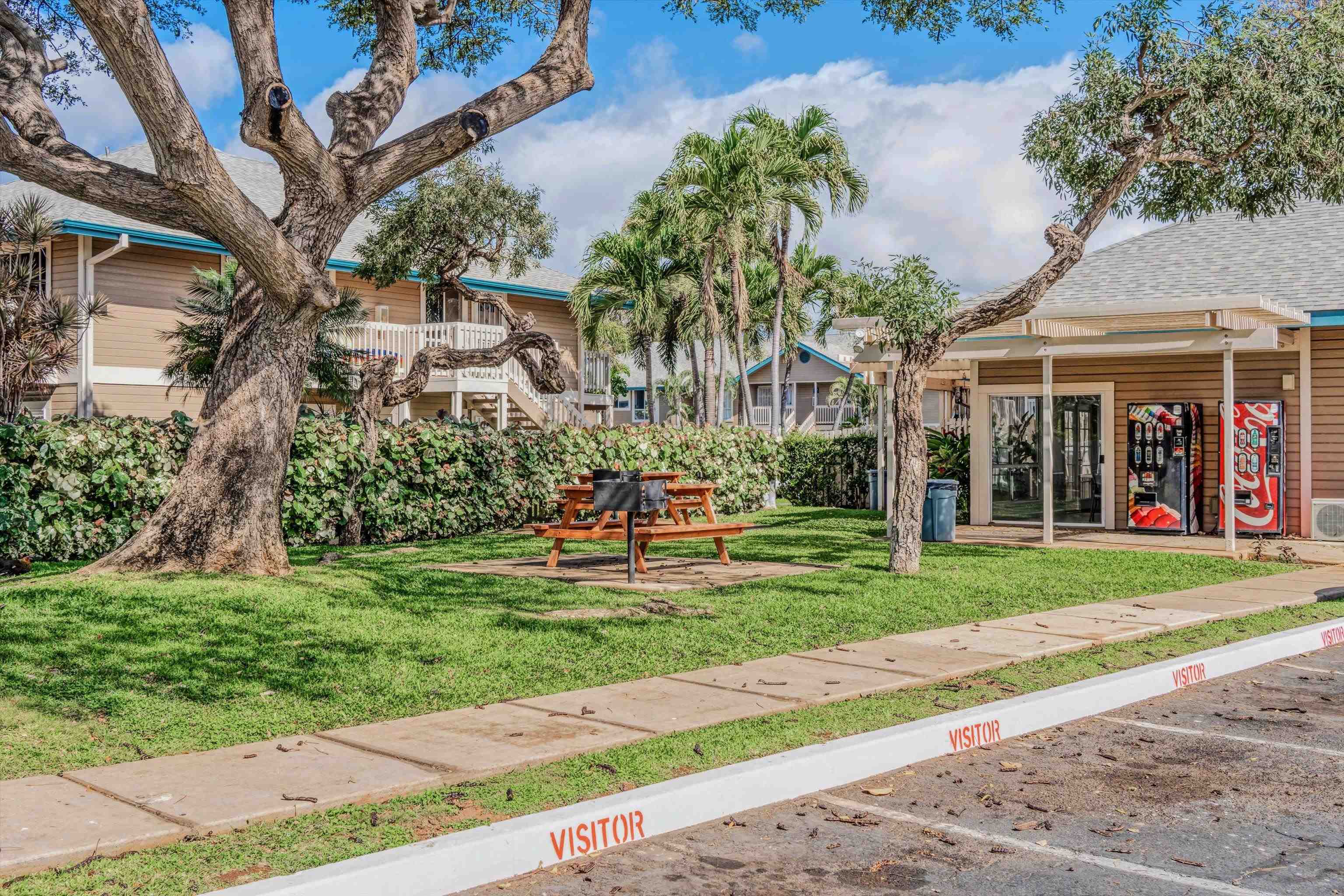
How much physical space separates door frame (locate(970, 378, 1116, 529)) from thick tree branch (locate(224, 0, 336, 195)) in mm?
12324

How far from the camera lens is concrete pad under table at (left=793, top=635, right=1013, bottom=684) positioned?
304 inches

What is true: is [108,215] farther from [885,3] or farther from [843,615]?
[843,615]

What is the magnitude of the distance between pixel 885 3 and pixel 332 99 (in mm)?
7517

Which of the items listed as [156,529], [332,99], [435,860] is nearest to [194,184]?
[332,99]

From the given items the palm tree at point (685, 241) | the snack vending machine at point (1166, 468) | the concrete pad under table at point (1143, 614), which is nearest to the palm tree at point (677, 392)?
the palm tree at point (685, 241)

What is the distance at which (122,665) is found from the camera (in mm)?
7406

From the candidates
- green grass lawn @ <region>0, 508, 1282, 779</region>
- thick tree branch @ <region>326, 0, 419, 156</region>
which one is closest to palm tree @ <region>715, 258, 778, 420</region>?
thick tree branch @ <region>326, 0, 419, 156</region>

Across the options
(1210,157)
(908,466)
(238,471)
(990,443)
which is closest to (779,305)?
(990,443)

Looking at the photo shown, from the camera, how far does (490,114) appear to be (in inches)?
454

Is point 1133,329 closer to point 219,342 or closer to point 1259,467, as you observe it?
point 1259,467

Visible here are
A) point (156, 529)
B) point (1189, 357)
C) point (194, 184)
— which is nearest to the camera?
point (194, 184)

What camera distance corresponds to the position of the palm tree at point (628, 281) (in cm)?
3086

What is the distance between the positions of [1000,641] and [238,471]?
7.00 meters

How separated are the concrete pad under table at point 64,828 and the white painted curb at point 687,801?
30.2 inches
